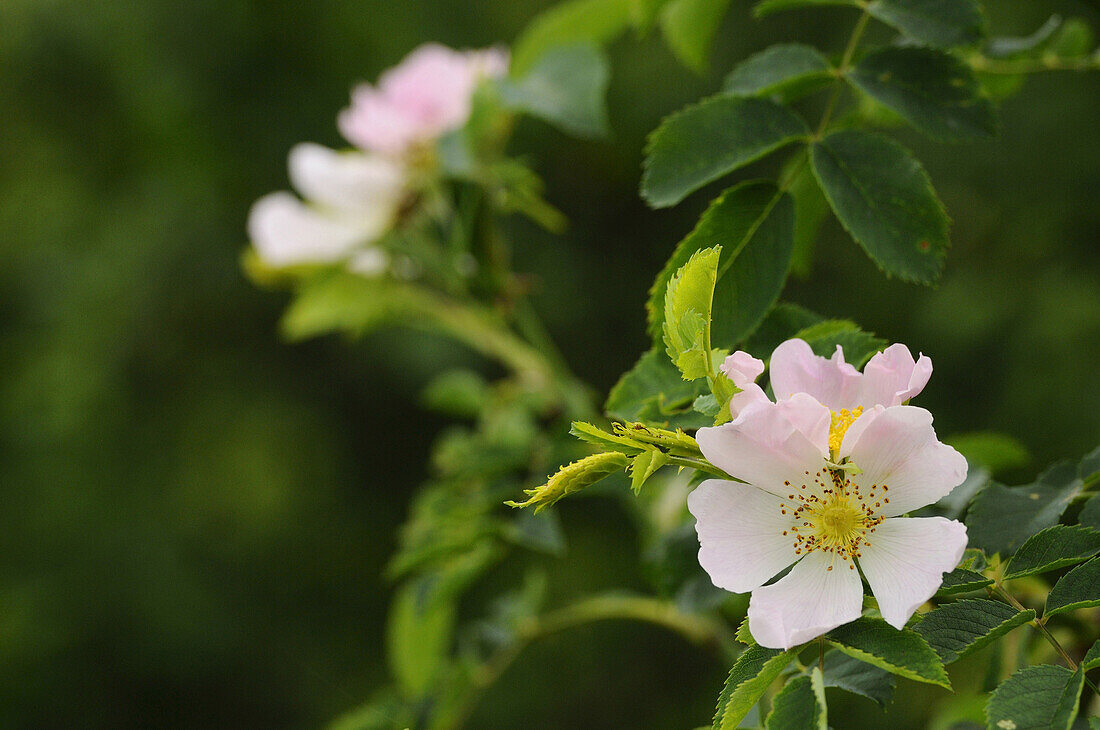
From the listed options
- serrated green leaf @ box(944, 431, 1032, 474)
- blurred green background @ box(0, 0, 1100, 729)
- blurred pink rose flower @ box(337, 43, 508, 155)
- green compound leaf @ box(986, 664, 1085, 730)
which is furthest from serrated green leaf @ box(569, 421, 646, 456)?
Result: blurred green background @ box(0, 0, 1100, 729)

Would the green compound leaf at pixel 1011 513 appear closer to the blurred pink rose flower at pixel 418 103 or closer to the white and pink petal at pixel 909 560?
the white and pink petal at pixel 909 560

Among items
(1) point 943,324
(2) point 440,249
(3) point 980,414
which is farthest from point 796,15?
(2) point 440,249

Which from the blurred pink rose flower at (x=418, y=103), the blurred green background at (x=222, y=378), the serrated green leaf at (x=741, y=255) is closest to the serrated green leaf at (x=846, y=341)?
the serrated green leaf at (x=741, y=255)

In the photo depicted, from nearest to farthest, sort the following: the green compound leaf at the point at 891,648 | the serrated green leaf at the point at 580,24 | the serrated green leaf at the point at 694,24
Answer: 1. the green compound leaf at the point at 891,648
2. the serrated green leaf at the point at 694,24
3. the serrated green leaf at the point at 580,24

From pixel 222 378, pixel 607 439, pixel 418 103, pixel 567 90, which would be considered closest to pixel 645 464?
pixel 607 439

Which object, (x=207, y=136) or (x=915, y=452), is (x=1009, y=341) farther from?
(x=207, y=136)

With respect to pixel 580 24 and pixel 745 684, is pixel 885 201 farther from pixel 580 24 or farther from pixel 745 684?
pixel 580 24

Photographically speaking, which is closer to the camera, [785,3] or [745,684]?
[745,684]
